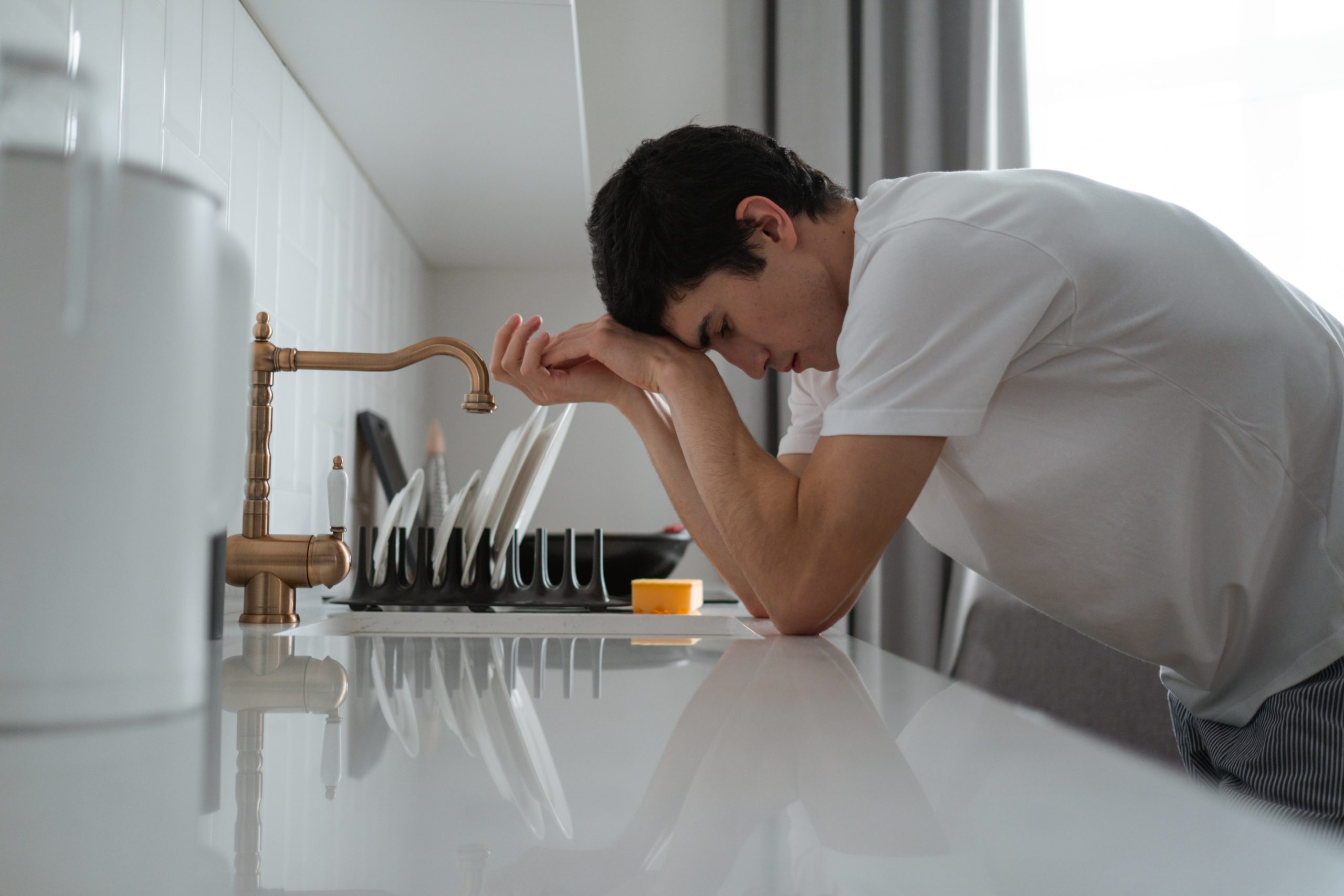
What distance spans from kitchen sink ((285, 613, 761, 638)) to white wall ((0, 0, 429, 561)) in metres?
0.16

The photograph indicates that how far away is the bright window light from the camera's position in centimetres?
212

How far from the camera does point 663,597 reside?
3.76 feet

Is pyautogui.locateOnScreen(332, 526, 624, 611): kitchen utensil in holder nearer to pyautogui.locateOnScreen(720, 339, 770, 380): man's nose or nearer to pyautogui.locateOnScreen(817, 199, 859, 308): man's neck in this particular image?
pyautogui.locateOnScreen(720, 339, 770, 380): man's nose

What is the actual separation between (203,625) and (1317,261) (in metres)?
2.50

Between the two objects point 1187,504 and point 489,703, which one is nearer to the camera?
point 489,703

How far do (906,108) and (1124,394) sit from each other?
188cm

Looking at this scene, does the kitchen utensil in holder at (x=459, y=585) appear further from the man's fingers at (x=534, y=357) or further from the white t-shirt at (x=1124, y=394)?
the white t-shirt at (x=1124, y=394)

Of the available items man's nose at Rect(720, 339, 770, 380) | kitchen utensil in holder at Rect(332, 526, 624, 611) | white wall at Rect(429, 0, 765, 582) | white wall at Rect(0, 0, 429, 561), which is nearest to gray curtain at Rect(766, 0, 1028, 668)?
white wall at Rect(429, 0, 765, 582)

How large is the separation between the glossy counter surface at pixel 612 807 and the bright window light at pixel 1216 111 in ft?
6.61

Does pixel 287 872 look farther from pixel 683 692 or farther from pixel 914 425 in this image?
pixel 914 425

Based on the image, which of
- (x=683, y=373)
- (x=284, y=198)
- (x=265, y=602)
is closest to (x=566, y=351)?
(x=683, y=373)

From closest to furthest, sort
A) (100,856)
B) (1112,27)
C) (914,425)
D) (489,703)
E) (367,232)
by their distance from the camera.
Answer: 1. (100,856)
2. (489,703)
3. (914,425)
4. (367,232)
5. (1112,27)

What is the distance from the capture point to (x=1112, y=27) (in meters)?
2.38

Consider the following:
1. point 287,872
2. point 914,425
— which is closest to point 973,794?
point 287,872
